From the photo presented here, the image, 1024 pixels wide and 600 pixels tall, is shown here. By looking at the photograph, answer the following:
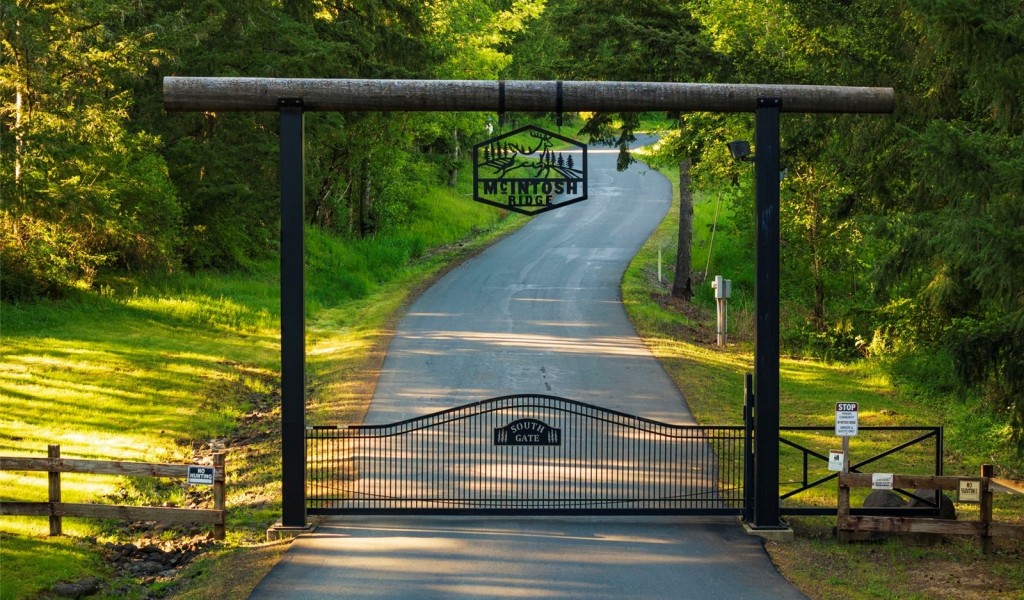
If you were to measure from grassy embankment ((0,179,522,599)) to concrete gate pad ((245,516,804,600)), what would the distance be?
0.79 meters

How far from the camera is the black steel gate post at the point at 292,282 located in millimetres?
12461

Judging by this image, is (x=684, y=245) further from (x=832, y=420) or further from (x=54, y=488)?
(x=54, y=488)

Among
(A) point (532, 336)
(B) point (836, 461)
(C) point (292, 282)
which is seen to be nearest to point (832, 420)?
(B) point (836, 461)

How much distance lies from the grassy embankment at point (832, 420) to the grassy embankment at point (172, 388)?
6.20 metres

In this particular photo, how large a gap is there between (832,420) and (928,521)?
794cm

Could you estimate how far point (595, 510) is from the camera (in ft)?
42.8

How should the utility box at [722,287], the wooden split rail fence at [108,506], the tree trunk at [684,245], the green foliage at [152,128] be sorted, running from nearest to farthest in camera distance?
the wooden split rail fence at [108,506] < the utility box at [722,287] < the green foliage at [152,128] < the tree trunk at [684,245]

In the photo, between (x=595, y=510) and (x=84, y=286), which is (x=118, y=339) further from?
(x=595, y=510)

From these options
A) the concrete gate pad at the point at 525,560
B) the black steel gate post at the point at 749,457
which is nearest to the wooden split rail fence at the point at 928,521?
the black steel gate post at the point at 749,457

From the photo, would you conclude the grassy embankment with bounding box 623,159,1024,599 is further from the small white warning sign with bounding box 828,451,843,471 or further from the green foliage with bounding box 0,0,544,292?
the green foliage with bounding box 0,0,544,292

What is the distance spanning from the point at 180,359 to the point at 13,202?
5.28m

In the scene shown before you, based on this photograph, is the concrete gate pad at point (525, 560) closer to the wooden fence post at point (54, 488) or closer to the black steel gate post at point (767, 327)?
the black steel gate post at point (767, 327)

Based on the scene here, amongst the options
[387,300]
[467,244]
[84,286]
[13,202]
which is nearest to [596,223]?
[467,244]

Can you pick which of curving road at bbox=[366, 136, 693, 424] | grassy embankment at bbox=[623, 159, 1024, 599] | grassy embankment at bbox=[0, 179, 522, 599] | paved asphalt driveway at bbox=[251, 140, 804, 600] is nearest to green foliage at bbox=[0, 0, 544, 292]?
grassy embankment at bbox=[0, 179, 522, 599]
